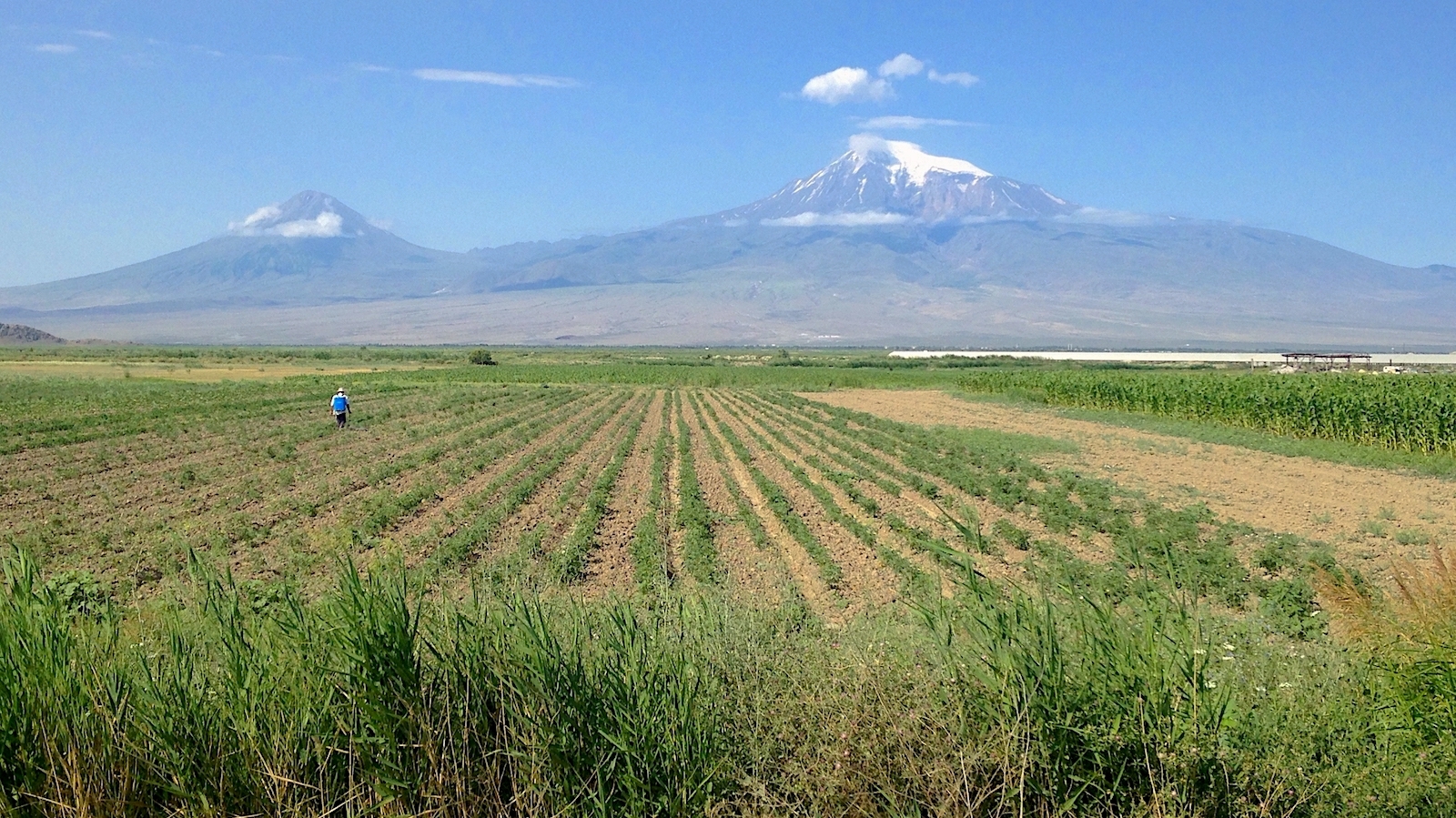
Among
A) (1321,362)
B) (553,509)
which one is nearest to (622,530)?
(553,509)

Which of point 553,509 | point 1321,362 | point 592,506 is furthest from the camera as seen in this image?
point 1321,362

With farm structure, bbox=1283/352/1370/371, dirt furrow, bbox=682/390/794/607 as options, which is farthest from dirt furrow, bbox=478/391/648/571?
farm structure, bbox=1283/352/1370/371

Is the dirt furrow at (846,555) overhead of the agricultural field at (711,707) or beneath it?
beneath

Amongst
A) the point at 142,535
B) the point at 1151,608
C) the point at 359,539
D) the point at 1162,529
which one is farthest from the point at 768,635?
the point at 142,535

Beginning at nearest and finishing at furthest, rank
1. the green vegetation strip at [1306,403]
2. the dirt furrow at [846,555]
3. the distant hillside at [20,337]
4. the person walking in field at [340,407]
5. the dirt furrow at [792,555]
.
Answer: the dirt furrow at [792,555] → the dirt furrow at [846,555] → the green vegetation strip at [1306,403] → the person walking in field at [340,407] → the distant hillside at [20,337]

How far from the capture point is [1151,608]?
392 cm

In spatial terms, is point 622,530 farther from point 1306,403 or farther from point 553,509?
point 1306,403

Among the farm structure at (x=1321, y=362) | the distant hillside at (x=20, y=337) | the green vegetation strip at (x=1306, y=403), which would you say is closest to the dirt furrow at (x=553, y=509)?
the green vegetation strip at (x=1306, y=403)

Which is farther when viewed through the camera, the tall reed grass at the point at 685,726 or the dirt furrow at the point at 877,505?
the dirt furrow at the point at 877,505

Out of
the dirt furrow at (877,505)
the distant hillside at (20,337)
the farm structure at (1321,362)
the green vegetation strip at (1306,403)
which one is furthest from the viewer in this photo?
the distant hillside at (20,337)

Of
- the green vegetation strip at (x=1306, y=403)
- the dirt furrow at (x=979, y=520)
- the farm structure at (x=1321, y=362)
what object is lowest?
the dirt furrow at (x=979, y=520)

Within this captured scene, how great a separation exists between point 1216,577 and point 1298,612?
1454mm

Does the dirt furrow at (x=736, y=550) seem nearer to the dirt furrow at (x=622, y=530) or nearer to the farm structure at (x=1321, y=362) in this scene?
the dirt furrow at (x=622, y=530)

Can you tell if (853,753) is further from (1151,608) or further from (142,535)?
(142,535)
